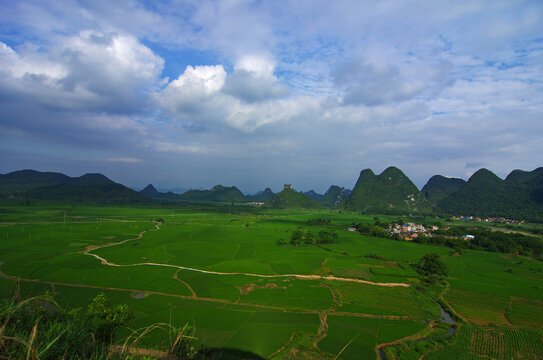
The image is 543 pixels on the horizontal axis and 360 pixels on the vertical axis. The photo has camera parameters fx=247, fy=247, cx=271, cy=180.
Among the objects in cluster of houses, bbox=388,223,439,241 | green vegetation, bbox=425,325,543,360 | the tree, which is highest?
the tree

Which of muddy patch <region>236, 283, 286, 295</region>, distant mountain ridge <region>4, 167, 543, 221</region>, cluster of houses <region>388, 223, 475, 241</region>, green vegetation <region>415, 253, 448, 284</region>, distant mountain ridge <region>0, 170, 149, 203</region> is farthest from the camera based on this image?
distant mountain ridge <region>0, 170, 149, 203</region>

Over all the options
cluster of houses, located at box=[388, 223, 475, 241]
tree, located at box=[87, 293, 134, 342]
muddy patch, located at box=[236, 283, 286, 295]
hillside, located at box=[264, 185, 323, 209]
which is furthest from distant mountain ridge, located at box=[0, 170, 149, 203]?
cluster of houses, located at box=[388, 223, 475, 241]

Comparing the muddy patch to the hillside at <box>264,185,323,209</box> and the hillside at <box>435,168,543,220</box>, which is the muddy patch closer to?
the hillside at <box>435,168,543,220</box>

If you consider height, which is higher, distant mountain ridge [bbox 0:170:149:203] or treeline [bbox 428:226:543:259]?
distant mountain ridge [bbox 0:170:149:203]

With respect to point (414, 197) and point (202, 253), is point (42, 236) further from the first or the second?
point (414, 197)

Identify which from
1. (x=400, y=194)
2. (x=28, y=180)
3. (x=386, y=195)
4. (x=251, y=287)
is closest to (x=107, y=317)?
(x=251, y=287)

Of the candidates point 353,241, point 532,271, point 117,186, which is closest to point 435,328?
point 532,271

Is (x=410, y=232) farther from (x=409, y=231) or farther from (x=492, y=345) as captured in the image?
(x=492, y=345)
